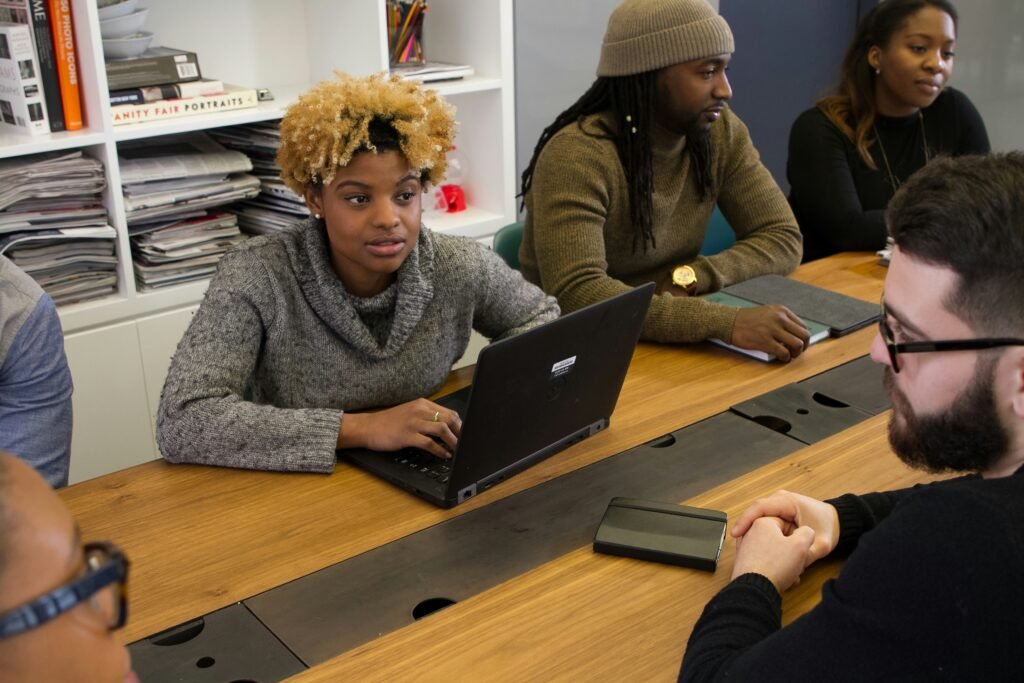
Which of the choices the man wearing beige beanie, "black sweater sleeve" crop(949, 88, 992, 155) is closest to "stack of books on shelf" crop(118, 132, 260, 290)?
the man wearing beige beanie

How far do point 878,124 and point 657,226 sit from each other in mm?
900

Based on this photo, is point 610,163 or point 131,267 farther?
point 131,267

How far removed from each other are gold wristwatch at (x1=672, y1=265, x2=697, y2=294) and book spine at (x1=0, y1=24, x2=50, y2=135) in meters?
1.40

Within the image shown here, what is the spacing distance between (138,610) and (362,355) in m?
0.64

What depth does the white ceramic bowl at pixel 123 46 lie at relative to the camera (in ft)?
8.23

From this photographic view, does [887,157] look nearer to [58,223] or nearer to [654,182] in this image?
[654,182]

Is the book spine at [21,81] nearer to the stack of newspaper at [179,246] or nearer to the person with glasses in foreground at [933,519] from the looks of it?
the stack of newspaper at [179,246]

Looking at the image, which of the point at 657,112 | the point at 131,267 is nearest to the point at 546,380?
the point at 657,112

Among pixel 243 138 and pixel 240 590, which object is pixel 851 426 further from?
pixel 243 138

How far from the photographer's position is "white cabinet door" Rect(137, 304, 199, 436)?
8.51 ft

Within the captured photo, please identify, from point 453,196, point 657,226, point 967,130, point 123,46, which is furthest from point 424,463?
point 967,130

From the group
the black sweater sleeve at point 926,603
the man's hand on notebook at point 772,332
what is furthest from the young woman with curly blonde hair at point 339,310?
the black sweater sleeve at point 926,603

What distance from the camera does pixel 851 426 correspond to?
169 cm

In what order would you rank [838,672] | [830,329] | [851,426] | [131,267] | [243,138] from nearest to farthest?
1. [838,672]
2. [851,426]
3. [830,329]
4. [131,267]
5. [243,138]
